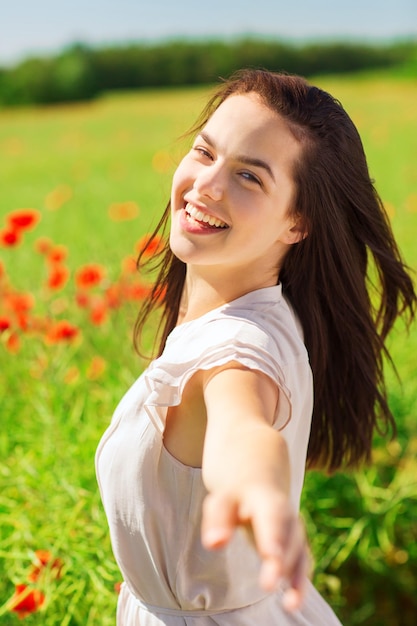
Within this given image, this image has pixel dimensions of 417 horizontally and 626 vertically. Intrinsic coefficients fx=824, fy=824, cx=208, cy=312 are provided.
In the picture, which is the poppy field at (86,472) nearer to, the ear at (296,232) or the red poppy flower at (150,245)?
the red poppy flower at (150,245)

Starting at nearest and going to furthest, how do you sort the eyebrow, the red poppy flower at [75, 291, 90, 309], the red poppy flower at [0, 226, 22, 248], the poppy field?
1. the eyebrow
2. the poppy field
3. the red poppy flower at [0, 226, 22, 248]
4. the red poppy flower at [75, 291, 90, 309]

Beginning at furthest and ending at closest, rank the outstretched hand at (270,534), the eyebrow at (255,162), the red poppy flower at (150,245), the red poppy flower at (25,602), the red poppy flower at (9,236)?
the red poppy flower at (9,236)
the red poppy flower at (25,602)
the red poppy flower at (150,245)
the eyebrow at (255,162)
the outstretched hand at (270,534)

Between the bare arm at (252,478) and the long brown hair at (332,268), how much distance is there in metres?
0.35

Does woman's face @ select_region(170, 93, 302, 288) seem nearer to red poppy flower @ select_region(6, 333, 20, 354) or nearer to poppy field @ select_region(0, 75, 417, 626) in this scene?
poppy field @ select_region(0, 75, 417, 626)

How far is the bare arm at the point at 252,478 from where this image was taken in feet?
1.92

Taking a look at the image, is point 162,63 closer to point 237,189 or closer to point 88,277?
point 88,277

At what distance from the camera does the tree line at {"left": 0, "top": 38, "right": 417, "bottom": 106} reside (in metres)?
18.1

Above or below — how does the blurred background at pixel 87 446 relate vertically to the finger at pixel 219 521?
below

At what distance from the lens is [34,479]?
2029mm

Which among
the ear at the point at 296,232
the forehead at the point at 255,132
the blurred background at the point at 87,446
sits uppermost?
the forehead at the point at 255,132

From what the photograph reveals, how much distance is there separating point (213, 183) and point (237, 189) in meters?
0.03

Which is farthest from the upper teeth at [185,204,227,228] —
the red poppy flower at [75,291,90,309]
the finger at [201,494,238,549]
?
the red poppy flower at [75,291,90,309]

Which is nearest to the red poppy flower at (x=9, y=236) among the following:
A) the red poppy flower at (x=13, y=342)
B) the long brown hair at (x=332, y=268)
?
the red poppy flower at (x=13, y=342)

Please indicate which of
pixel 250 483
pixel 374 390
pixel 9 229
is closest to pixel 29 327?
pixel 9 229
